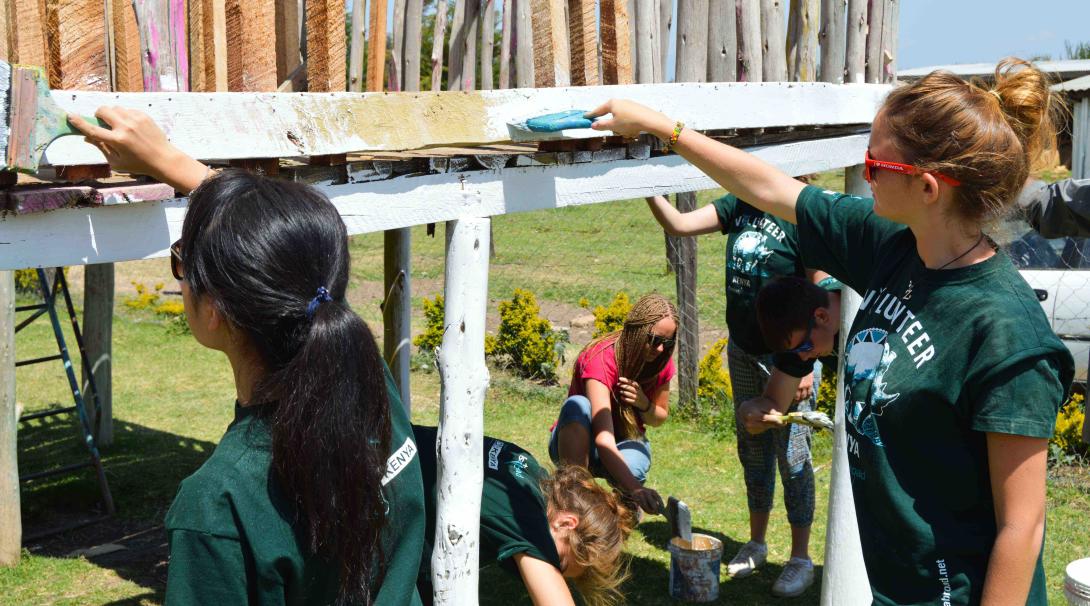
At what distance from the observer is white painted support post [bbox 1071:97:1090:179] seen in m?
16.7

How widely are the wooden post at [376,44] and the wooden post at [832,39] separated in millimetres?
1823

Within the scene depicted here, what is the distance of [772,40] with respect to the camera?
331cm

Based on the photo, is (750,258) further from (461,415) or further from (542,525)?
(461,415)

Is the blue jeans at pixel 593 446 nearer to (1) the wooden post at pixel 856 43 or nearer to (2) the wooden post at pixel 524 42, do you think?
(1) the wooden post at pixel 856 43

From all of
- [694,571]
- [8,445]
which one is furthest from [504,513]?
[8,445]

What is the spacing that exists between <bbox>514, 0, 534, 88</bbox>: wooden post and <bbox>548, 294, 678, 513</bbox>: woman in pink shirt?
1.73 meters

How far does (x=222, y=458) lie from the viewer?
4.20 ft

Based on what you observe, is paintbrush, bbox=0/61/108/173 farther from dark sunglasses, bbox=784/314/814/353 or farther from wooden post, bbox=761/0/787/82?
dark sunglasses, bbox=784/314/814/353

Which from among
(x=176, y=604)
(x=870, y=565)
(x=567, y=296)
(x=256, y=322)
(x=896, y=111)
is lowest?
(x=567, y=296)

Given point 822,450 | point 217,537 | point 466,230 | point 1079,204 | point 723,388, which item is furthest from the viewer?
point 723,388

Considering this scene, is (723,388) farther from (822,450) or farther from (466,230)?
(466,230)

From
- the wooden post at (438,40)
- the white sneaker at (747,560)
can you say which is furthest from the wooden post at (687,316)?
the wooden post at (438,40)

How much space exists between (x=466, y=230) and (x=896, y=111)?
1.04 m

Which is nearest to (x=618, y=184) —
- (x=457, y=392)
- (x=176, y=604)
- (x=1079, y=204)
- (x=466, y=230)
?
(x=466, y=230)
